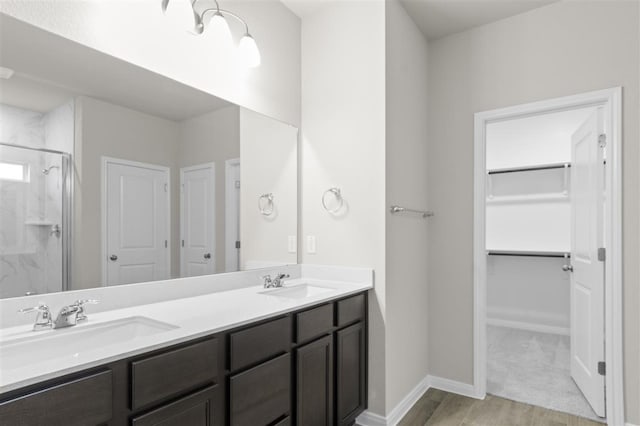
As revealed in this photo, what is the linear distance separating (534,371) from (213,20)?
3.54m

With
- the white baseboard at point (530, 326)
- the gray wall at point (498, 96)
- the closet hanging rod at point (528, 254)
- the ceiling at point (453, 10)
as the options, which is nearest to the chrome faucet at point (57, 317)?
the ceiling at point (453, 10)

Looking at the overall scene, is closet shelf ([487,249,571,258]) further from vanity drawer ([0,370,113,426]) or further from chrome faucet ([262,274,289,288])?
vanity drawer ([0,370,113,426])

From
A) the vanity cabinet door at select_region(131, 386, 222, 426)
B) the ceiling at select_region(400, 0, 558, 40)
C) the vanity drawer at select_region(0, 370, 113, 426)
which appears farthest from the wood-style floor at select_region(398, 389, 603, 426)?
the ceiling at select_region(400, 0, 558, 40)

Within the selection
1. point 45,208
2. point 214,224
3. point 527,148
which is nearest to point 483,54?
point 527,148

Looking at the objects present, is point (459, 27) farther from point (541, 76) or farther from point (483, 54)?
point (541, 76)

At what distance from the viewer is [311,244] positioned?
2588 mm

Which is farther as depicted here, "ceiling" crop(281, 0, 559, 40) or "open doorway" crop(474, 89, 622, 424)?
"ceiling" crop(281, 0, 559, 40)

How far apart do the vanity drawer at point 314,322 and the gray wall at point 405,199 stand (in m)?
0.54

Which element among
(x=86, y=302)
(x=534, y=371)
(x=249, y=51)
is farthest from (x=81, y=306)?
(x=534, y=371)

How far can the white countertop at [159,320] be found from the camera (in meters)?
0.91

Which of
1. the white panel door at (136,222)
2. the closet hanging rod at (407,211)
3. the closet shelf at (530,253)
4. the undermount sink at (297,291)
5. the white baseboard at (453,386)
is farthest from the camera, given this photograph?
the closet shelf at (530,253)

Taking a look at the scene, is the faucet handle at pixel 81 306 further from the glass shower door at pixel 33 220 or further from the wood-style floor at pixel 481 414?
the wood-style floor at pixel 481 414

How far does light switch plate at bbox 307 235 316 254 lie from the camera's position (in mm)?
2574

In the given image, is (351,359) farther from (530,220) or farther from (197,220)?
(530,220)
